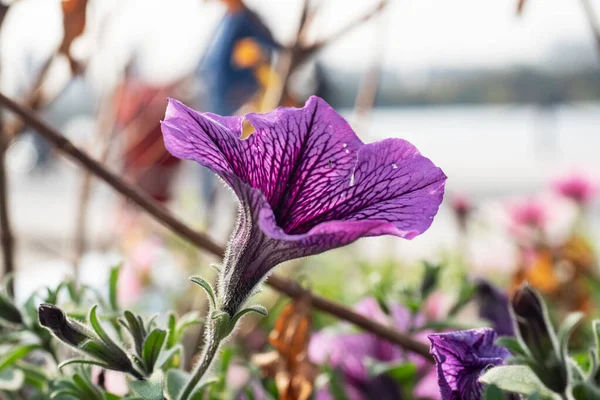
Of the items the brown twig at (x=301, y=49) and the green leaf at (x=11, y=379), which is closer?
the green leaf at (x=11, y=379)

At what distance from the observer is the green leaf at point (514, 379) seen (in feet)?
1.18

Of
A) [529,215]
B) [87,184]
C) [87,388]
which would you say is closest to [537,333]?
[87,388]

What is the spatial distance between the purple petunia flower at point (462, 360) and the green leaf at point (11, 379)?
0.28m

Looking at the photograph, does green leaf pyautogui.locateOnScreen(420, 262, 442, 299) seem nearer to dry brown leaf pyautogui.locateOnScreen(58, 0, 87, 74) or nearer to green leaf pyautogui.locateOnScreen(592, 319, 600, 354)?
green leaf pyautogui.locateOnScreen(592, 319, 600, 354)

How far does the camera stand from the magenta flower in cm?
176

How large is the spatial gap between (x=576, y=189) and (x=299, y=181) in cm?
148

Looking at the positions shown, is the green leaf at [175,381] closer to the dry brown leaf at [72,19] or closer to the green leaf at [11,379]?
the green leaf at [11,379]

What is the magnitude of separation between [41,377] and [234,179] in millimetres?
Result: 257

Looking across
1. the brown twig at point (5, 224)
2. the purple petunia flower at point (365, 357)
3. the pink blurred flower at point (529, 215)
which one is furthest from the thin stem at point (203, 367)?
the pink blurred flower at point (529, 215)

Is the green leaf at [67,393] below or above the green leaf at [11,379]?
above

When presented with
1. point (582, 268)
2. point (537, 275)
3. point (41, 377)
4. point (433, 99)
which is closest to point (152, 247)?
point (537, 275)

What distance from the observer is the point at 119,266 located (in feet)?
1.74

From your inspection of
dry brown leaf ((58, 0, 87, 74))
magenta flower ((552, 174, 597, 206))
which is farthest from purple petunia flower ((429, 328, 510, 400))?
magenta flower ((552, 174, 597, 206))

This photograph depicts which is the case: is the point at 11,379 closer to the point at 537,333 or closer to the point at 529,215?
the point at 537,333
